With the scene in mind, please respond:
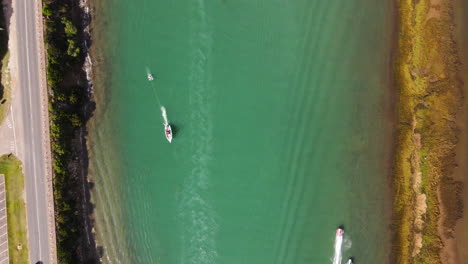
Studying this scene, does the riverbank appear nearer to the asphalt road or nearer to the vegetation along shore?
the vegetation along shore

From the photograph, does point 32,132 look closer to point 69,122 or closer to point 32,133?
point 32,133

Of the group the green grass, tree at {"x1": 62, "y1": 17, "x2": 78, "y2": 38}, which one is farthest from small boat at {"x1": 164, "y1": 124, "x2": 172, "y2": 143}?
Result: the green grass

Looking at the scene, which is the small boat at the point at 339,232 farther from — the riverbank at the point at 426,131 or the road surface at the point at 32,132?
the road surface at the point at 32,132

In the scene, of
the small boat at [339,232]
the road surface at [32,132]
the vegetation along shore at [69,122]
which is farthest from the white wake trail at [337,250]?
the road surface at [32,132]

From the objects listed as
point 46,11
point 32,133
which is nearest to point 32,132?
point 32,133

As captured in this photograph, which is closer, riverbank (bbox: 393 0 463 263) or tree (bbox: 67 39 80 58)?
tree (bbox: 67 39 80 58)
